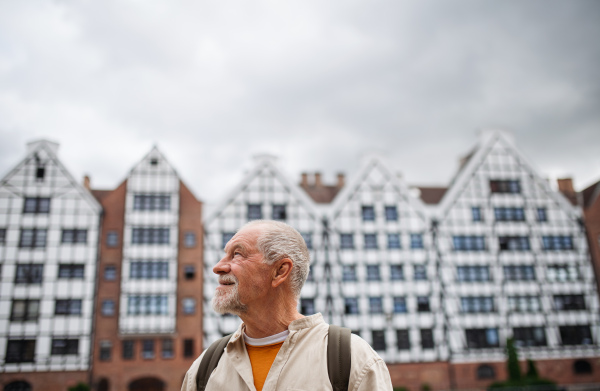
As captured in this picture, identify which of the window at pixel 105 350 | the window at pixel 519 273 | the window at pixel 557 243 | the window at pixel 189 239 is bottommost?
the window at pixel 105 350

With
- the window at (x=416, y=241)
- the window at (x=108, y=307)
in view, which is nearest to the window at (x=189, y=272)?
the window at (x=108, y=307)

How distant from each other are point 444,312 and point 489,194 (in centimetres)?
1033

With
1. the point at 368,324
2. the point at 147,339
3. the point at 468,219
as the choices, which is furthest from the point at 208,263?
the point at 468,219

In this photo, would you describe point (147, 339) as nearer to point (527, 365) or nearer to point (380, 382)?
point (527, 365)

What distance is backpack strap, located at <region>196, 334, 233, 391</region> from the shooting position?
2.79 meters

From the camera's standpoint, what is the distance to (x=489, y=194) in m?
36.7

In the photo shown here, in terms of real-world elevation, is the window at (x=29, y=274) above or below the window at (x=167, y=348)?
above

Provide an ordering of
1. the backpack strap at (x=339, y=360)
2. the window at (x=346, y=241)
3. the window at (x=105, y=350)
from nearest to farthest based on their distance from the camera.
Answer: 1. the backpack strap at (x=339, y=360)
2. the window at (x=105, y=350)
3. the window at (x=346, y=241)

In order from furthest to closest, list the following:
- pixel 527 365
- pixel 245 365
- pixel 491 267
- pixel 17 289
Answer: pixel 491 267, pixel 527 365, pixel 17 289, pixel 245 365

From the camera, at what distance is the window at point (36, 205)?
31.4 meters

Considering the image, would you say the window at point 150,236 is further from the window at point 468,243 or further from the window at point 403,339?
the window at point 468,243

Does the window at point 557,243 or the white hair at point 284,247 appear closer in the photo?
the white hair at point 284,247

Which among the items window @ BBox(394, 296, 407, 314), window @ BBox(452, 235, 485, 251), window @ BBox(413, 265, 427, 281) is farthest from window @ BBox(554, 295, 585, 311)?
window @ BBox(394, 296, 407, 314)

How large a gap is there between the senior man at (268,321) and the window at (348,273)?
31253 mm
